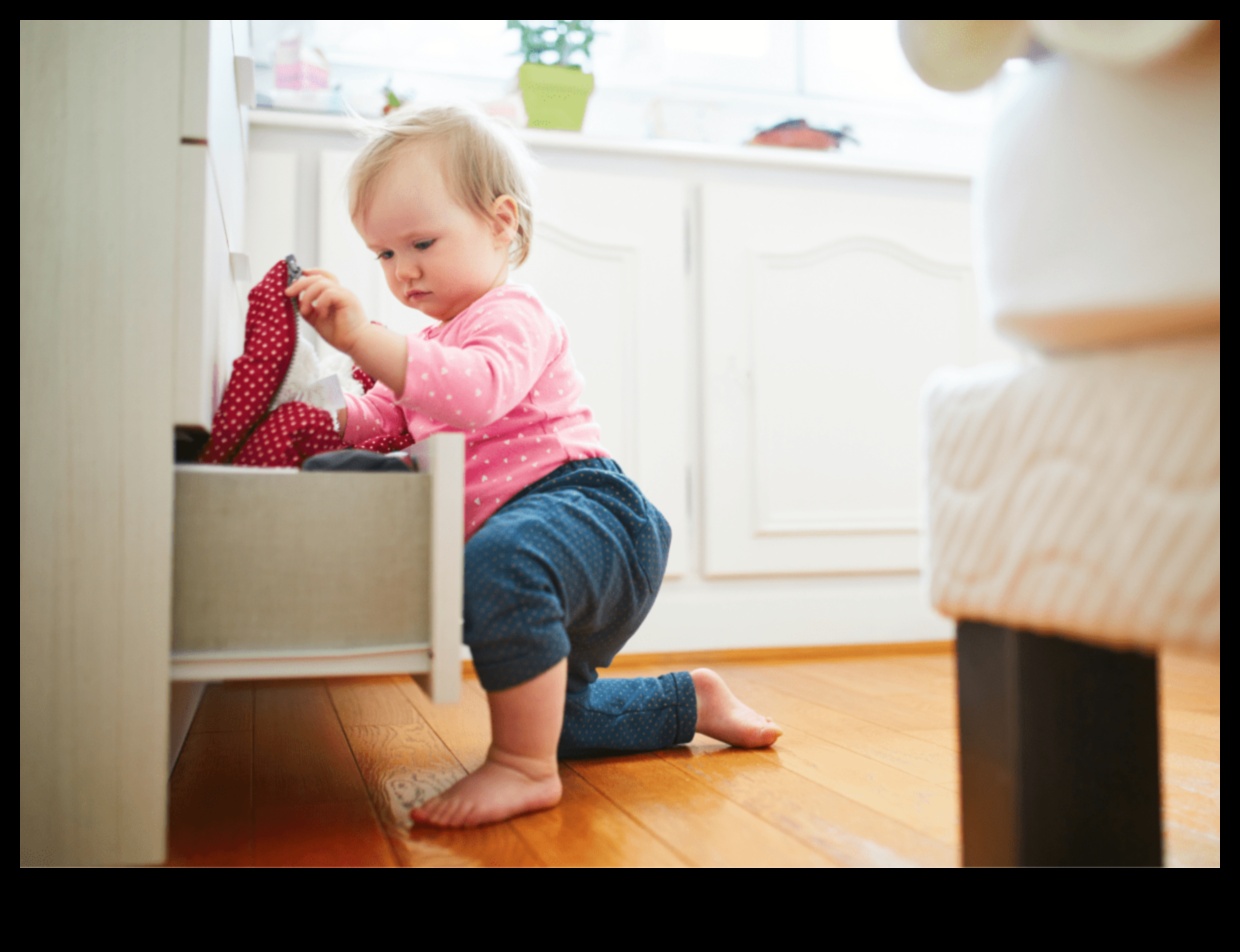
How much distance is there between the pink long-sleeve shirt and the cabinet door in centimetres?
78

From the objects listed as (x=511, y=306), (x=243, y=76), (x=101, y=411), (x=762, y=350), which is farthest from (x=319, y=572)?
(x=762, y=350)

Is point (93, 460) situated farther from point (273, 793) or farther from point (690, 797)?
point (690, 797)

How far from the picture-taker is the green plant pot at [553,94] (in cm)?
174

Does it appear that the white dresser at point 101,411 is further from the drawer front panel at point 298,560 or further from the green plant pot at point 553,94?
the green plant pot at point 553,94

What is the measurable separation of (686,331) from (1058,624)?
1.27 meters

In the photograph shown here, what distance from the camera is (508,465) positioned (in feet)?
2.97

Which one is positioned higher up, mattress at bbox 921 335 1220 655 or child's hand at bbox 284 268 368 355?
child's hand at bbox 284 268 368 355

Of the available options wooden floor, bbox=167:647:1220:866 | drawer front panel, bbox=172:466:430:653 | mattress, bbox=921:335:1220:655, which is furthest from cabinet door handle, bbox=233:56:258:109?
mattress, bbox=921:335:1220:655

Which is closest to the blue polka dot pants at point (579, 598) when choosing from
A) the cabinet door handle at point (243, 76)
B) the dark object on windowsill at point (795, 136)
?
the cabinet door handle at point (243, 76)

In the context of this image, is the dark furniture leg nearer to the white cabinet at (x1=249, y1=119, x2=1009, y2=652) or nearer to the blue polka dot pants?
the blue polka dot pants

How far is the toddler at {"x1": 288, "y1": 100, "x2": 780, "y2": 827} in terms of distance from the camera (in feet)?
2.53

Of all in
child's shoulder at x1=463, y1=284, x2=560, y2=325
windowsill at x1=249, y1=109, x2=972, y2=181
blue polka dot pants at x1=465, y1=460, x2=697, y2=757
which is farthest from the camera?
windowsill at x1=249, y1=109, x2=972, y2=181

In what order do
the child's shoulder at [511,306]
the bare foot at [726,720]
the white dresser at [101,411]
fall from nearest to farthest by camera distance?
the white dresser at [101,411], the child's shoulder at [511,306], the bare foot at [726,720]

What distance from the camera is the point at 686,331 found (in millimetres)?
1727
